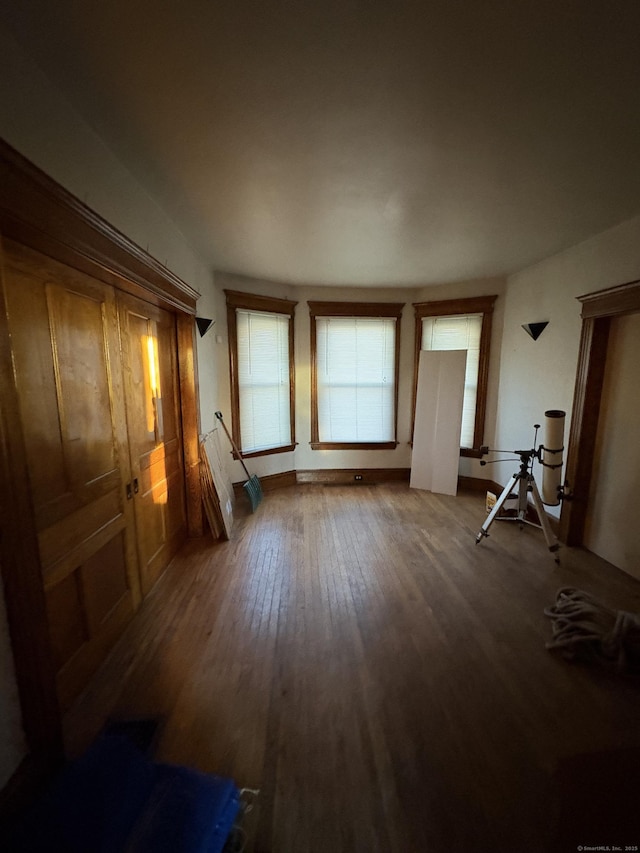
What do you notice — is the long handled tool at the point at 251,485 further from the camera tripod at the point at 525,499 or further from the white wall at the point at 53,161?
the camera tripod at the point at 525,499

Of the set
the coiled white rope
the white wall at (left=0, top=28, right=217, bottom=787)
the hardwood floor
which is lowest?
the hardwood floor

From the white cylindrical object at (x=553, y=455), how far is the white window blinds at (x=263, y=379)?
3.05m

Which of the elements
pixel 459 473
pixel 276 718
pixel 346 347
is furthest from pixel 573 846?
pixel 346 347

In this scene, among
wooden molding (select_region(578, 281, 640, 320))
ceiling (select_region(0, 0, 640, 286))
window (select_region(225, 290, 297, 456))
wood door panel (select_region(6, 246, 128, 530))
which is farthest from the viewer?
window (select_region(225, 290, 297, 456))

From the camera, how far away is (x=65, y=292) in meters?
1.53

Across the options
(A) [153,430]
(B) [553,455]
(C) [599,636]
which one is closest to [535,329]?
(B) [553,455]

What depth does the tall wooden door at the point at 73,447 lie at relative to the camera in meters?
1.33

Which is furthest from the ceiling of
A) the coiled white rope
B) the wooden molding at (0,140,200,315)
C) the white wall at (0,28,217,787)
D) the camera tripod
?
the coiled white rope

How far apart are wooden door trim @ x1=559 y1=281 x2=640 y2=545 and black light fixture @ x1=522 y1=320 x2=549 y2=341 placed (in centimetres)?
57

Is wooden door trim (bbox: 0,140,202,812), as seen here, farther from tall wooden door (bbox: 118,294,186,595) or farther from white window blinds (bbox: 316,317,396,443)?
white window blinds (bbox: 316,317,396,443)

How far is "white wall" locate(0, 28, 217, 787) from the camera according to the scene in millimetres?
1104

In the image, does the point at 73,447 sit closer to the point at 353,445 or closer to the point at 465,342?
the point at 353,445

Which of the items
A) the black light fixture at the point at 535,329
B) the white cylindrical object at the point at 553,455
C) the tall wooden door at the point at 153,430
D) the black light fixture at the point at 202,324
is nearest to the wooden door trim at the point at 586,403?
the white cylindrical object at the point at 553,455

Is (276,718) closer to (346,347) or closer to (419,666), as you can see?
(419,666)
